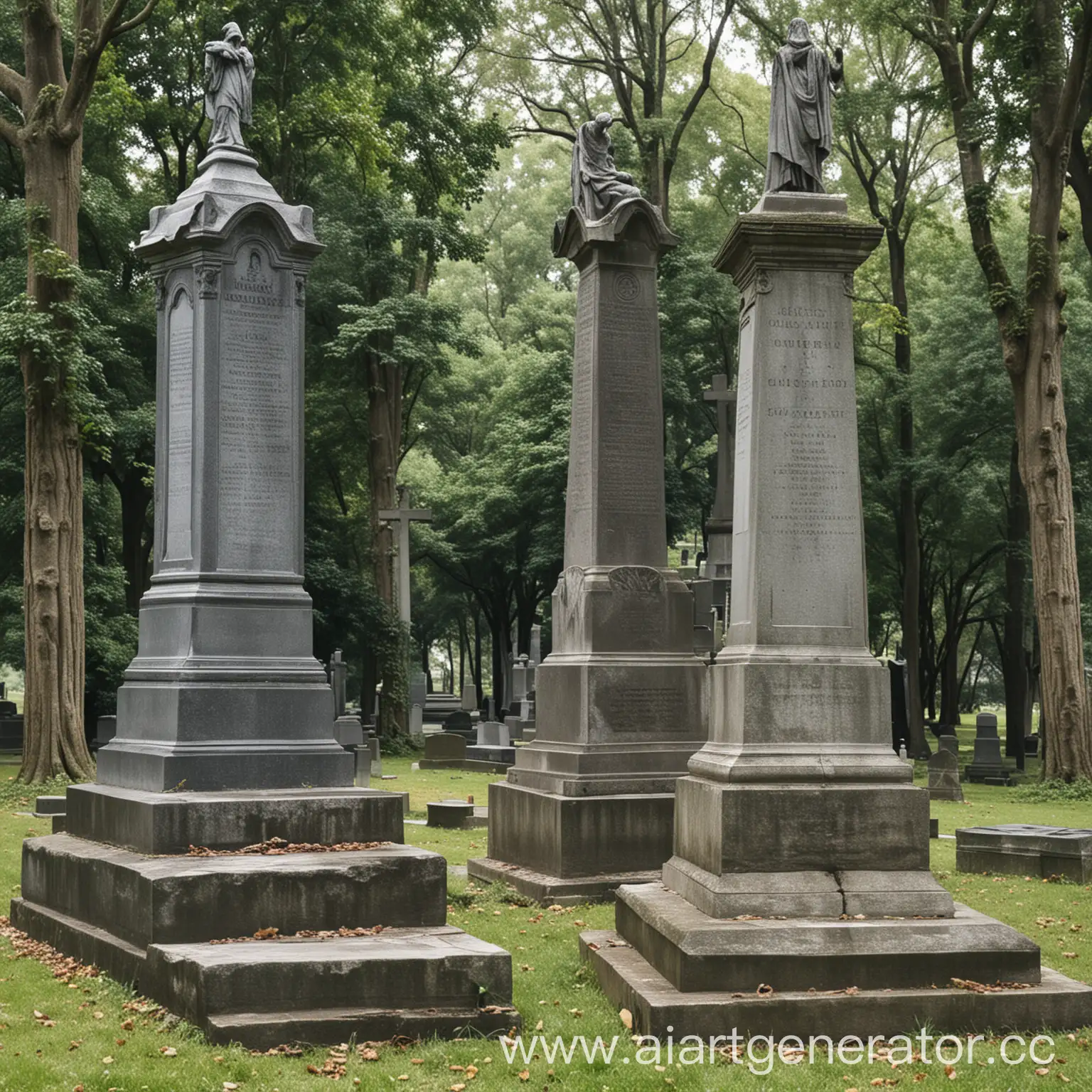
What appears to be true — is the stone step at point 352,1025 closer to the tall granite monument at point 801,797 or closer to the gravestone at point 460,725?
the tall granite monument at point 801,797

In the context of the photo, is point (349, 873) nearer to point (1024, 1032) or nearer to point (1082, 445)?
point (1024, 1032)

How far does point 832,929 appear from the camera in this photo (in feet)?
24.4

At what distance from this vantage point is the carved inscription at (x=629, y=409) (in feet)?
42.8

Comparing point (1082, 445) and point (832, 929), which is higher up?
point (1082, 445)

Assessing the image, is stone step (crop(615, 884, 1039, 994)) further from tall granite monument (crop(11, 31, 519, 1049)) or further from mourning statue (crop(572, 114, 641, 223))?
mourning statue (crop(572, 114, 641, 223))

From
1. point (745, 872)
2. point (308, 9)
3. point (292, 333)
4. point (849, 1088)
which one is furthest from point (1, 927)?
point (308, 9)

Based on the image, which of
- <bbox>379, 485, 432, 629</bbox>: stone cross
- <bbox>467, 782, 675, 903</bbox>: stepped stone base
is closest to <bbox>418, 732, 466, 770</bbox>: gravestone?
<bbox>379, 485, 432, 629</bbox>: stone cross

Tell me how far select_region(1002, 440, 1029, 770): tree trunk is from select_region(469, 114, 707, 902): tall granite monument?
2273cm

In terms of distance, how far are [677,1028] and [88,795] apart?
460cm

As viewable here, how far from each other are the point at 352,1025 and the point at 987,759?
74.9 feet

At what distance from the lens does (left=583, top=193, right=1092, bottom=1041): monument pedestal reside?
285 inches

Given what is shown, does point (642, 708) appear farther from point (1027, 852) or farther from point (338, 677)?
point (338, 677)

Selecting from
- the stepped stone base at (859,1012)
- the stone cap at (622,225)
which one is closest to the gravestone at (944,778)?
the stone cap at (622,225)

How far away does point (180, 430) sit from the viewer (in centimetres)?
1002
